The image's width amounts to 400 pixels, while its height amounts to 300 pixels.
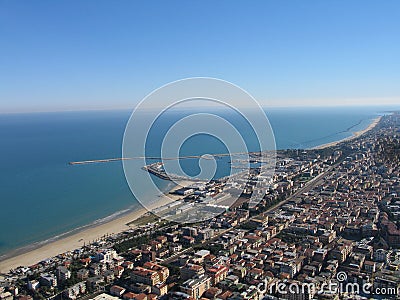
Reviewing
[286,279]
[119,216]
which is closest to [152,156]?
[119,216]

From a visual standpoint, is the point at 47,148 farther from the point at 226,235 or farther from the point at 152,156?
the point at 226,235

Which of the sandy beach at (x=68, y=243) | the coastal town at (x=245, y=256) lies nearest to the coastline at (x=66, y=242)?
the sandy beach at (x=68, y=243)

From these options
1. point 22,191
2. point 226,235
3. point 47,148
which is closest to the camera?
point 226,235

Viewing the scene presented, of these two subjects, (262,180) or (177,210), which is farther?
(262,180)

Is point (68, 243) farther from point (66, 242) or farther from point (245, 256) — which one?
point (245, 256)

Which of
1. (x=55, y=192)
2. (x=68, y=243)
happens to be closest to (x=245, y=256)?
(x=68, y=243)

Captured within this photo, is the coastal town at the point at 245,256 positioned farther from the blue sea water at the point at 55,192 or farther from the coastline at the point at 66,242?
the blue sea water at the point at 55,192
